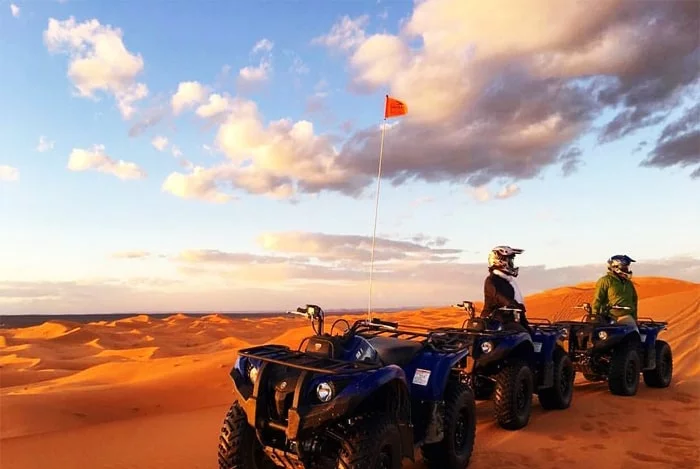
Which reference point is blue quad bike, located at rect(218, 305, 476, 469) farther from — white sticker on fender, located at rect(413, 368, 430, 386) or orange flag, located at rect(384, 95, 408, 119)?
orange flag, located at rect(384, 95, 408, 119)

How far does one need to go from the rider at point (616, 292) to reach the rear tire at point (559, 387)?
2175 mm

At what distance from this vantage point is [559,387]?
8.18m

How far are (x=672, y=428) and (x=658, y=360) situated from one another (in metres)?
3.47

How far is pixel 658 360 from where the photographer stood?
10.5 m

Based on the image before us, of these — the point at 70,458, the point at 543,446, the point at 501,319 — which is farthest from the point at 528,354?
the point at 70,458

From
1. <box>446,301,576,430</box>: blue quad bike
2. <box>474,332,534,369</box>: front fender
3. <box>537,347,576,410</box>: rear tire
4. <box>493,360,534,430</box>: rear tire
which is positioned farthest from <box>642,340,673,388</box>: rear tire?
<box>474,332,534,369</box>: front fender

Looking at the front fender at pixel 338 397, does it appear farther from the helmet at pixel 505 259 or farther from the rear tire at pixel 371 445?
the helmet at pixel 505 259

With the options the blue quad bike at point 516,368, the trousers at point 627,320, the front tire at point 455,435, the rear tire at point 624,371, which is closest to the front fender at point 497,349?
the blue quad bike at point 516,368

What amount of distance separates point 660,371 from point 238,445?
28.5 feet

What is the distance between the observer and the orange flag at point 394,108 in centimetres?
1143

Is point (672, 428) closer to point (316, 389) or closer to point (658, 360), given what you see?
point (658, 360)

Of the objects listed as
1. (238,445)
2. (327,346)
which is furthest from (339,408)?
(238,445)

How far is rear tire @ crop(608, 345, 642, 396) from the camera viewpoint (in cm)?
930

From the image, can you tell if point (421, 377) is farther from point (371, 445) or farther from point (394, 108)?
point (394, 108)
